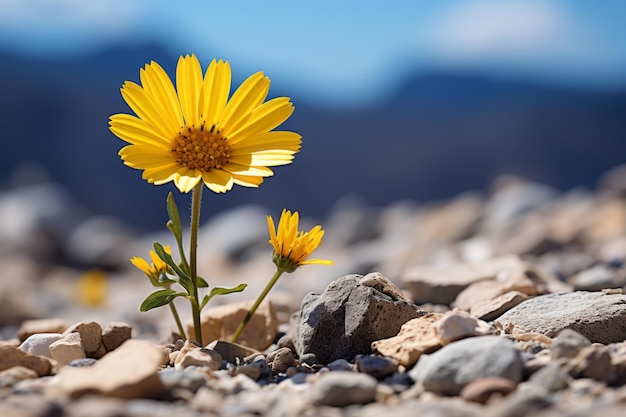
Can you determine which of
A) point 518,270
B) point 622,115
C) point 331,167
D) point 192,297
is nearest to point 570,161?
point 622,115

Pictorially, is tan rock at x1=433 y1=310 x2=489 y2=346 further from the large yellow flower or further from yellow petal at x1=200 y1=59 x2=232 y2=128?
yellow petal at x1=200 y1=59 x2=232 y2=128

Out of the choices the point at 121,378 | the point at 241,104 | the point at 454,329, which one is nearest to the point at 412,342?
the point at 454,329

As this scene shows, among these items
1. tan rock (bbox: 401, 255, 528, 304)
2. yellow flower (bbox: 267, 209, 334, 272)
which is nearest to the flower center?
yellow flower (bbox: 267, 209, 334, 272)

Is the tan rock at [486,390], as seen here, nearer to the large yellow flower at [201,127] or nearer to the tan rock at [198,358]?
the tan rock at [198,358]

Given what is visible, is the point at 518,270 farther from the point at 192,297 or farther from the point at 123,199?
the point at 123,199

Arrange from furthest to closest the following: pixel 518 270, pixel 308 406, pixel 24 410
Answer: pixel 518 270 → pixel 308 406 → pixel 24 410

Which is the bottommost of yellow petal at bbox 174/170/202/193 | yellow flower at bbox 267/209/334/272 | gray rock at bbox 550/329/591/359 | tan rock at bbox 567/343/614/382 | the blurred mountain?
tan rock at bbox 567/343/614/382
